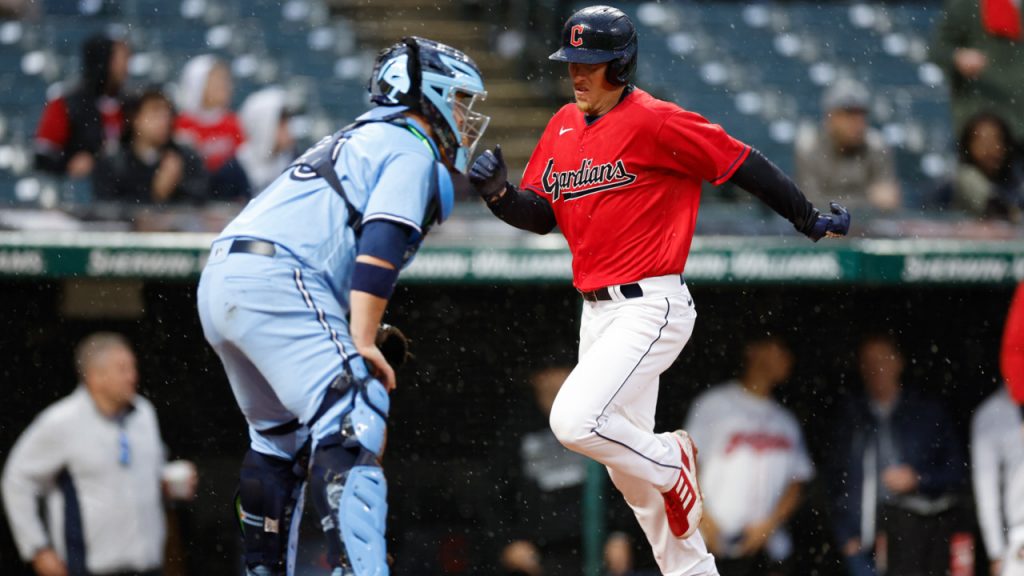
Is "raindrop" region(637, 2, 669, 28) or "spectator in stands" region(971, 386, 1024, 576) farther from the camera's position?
"raindrop" region(637, 2, 669, 28)

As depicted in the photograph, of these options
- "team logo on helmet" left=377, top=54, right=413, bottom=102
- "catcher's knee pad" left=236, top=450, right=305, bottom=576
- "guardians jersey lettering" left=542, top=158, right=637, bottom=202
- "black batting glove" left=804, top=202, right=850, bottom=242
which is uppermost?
"team logo on helmet" left=377, top=54, right=413, bottom=102

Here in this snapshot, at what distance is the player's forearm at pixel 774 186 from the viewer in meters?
3.98

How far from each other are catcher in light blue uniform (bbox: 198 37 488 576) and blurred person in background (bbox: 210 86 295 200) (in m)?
2.67

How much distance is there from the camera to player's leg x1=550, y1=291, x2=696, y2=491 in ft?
12.7

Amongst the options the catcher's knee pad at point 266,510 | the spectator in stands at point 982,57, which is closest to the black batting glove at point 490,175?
the catcher's knee pad at point 266,510

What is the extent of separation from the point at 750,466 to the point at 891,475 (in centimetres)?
69

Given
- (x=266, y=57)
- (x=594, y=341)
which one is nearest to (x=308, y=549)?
(x=594, y=341)

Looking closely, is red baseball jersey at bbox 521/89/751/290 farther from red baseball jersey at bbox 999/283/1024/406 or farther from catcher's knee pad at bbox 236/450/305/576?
red baseball jersey at bbox 999/283/1024/406

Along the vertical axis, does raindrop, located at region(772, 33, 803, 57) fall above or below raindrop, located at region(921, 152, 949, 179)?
above

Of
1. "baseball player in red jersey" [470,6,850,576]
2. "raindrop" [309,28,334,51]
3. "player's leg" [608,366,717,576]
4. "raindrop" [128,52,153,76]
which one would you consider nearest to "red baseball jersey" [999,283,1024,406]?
"baseball player in red jersey" [470,6,850,576]

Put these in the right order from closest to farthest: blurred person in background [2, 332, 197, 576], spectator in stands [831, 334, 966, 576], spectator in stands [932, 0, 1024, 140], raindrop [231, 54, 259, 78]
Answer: blurred person in background [2, 332, 197, 576] → spectator in stands [831, 334, 966, 576] → spectator in stands [932, 0, 1024, 140] → raindrop [231, 54, 259, 78]

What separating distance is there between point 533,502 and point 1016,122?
→ 3195 mm

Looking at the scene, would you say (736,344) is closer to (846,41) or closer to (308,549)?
(308,549)

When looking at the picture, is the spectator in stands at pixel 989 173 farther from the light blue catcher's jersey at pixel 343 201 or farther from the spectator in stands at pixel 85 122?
the spectator in stands at pixel 85 122
